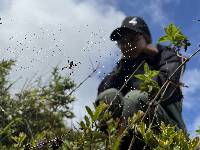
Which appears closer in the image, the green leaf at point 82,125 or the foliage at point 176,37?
the green leaf at point 82,125

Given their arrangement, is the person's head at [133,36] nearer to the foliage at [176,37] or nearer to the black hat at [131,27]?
the black hat at [131,27]

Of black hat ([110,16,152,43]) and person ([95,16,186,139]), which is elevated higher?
black hat ([110,16,152,43])

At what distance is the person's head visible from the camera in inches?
140

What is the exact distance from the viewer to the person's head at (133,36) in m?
3.56

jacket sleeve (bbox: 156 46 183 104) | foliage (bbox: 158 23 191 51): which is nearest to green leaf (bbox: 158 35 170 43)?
foliage (bbox: 158 23 191 51)

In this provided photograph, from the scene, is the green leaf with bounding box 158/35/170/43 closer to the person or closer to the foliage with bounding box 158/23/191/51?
the foliage with bounding box 158/23/191/51

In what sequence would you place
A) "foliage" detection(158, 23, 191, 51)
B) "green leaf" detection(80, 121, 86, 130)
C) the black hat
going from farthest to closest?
the black hat → "foliage" detection(158, 23, 191, 51) → "green leaf" detection(80, 121, 86, 130)

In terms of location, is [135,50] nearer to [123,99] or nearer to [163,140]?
[123,99]

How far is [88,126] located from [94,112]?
0.05 metres

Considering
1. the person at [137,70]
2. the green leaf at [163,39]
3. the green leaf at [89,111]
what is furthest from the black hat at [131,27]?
the green leaf at [89,111]

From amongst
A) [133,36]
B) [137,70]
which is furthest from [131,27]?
[137,70]

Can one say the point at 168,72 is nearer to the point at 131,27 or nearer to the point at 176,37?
the point at 131,27

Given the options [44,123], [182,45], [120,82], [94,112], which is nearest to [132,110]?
[120,82]

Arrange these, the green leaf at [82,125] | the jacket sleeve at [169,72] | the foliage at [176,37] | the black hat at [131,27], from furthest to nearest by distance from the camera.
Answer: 1. the black hat at [131,27]
2. the jacket sleeve at [169,72]
3. the foliage at [176,37]
4. the green leaf at [82,125]
